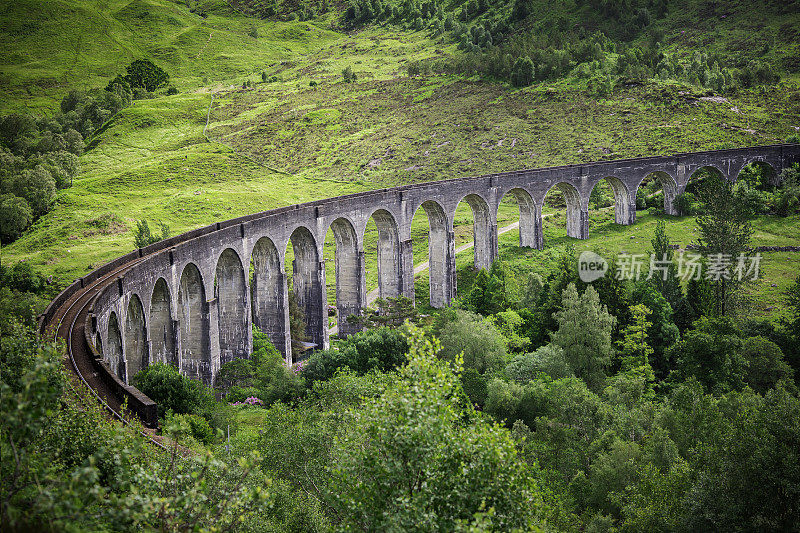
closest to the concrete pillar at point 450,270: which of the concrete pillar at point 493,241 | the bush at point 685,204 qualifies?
the concrete pillar at point 493,241

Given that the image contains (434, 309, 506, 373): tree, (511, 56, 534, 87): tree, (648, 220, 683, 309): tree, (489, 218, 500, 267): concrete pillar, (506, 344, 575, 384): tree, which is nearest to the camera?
(506, 344, 575, 384): tree

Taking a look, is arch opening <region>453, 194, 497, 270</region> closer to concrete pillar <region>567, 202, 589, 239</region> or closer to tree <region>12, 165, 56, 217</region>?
concrete pillar <region>567, 202, 589, 239</region>

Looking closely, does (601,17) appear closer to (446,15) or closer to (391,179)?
(446,15)

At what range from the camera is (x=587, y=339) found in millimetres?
46906

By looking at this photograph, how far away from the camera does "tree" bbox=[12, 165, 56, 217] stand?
91562mm

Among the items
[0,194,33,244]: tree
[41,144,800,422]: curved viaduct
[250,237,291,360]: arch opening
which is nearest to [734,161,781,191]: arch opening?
[41,144,800,422]: curved viaduct

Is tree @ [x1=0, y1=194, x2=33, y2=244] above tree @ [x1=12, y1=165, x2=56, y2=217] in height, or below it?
below

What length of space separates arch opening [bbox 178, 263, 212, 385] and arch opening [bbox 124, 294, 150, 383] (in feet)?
20.0

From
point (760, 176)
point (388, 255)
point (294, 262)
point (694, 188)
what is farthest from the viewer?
point (760, 176)

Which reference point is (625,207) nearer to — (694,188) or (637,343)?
(694,188)

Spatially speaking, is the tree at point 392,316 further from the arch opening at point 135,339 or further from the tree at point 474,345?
the arch opening at point 135,339

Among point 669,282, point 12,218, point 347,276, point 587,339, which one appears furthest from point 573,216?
point 12,218

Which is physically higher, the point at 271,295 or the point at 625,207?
the point at 625,207

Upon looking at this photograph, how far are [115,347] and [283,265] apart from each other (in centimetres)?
1888
